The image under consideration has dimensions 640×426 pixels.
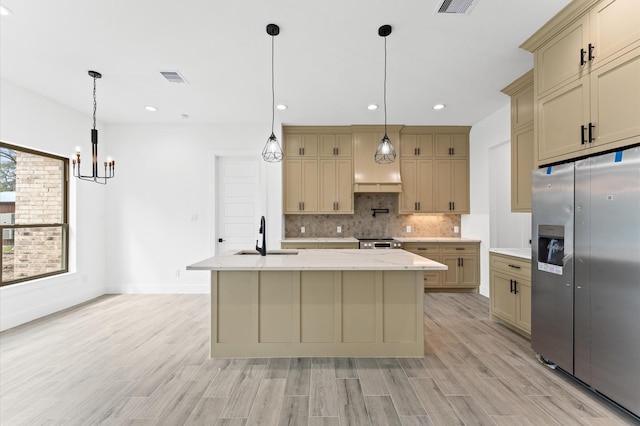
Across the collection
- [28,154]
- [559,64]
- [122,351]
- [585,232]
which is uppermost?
[559,64]

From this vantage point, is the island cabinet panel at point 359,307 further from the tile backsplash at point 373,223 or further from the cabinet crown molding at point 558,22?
the tile backsplash at point 373,223

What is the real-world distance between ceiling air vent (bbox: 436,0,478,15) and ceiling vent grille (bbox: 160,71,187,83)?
2717 millimetres

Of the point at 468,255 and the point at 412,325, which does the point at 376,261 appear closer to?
the point at 412,325

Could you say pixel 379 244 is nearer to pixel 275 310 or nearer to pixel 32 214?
pixel 275 310

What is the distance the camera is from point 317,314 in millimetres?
2787

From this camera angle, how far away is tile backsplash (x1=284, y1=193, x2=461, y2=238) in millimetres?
5617

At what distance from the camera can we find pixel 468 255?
5.09 metres

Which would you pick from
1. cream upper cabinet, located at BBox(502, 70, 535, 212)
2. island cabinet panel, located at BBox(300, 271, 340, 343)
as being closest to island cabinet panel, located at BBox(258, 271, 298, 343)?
island cabinet panel, located at BBox(300, 271, 340, 343)

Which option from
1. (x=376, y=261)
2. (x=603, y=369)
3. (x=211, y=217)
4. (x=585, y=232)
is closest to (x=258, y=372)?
(x=376, y=261)

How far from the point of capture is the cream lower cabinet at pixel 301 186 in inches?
209

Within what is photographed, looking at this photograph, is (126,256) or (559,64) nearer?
(559,64)

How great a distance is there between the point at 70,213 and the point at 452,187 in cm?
624

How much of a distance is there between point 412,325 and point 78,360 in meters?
3.08

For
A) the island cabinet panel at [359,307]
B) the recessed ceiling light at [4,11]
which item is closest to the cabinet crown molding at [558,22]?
the island cabinet panel at [359,307]
